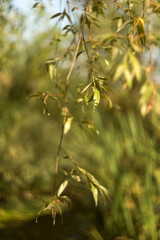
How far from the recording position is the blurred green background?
1.42 meters

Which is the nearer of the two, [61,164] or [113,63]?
[113,63]

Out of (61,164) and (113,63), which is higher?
(113,63)

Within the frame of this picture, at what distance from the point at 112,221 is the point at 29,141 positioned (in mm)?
1056

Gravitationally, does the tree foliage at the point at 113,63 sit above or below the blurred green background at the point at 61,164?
above

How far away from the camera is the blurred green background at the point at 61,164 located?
1.42 meters

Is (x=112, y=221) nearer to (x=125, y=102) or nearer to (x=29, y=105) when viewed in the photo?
(x=29, y=105)

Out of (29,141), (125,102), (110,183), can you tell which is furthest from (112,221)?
(125,102)

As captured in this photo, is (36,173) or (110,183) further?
(36,173)

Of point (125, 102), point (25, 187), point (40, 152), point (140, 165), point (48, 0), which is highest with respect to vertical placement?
point (48, 0)

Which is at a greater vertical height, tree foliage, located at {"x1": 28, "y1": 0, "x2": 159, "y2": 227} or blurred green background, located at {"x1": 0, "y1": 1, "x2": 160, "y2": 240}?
tree foliage, located at {"x1": 28, "y1": 0, "x2": 159, "y2": 227}

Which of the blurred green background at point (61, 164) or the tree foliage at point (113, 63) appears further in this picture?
the blurred green background at point (61, 164)

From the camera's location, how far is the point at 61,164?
8.04ft

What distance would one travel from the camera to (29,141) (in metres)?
2.34

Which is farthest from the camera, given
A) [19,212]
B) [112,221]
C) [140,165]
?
[19,212]
